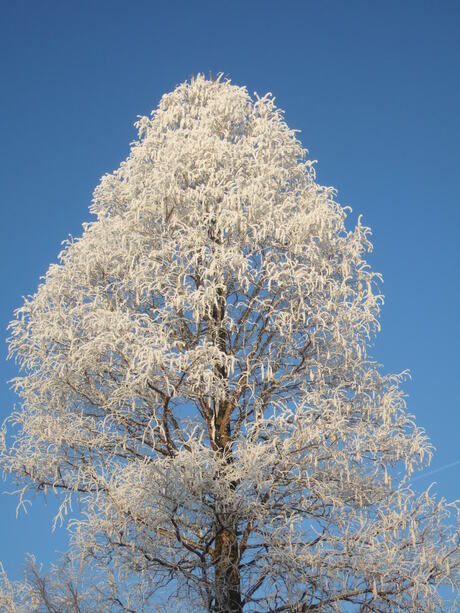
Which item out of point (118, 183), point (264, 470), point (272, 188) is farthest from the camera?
point (118, 183)

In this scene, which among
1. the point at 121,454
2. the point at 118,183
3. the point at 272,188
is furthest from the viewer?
the point at 118,183

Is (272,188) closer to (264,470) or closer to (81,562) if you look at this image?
(264,470)

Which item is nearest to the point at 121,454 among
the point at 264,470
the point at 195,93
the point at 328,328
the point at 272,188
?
the point at 264,470

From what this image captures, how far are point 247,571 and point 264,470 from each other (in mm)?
1354

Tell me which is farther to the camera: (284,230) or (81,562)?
(284,230)

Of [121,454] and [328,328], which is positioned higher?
[328,328]

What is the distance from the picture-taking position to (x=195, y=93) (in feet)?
37.7

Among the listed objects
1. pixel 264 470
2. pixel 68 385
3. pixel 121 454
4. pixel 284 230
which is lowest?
pixel 264 470

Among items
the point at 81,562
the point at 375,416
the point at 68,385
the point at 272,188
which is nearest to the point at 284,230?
the point at 272,188

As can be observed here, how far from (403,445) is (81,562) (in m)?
4.00

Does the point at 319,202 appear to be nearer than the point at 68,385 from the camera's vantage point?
No

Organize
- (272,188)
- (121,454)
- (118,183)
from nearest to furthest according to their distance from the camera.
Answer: (121,454) < (272,188) < (118,183)

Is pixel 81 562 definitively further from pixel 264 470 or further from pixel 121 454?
pixel 264 470

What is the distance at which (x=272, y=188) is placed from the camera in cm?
1017
